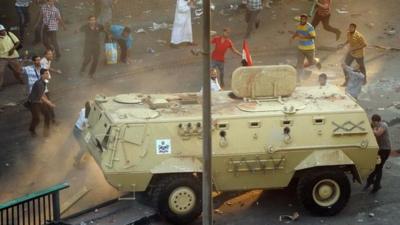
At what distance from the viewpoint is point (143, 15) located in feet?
80.8

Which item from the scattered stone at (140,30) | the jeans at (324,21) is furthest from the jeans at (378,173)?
the scattered stone at (140,30)

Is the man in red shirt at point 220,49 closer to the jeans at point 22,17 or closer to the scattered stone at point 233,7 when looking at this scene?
the jeans at point 22,17

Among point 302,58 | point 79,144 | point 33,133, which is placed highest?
point 302,58

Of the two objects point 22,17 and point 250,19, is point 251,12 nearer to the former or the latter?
point 250,19

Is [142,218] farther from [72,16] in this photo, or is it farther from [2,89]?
[72,16]

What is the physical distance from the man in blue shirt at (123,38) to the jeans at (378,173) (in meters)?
9.00

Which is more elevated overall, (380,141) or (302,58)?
(302,58)

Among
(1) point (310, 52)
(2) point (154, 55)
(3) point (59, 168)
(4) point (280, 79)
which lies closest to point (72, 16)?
(2) point (154, 55)

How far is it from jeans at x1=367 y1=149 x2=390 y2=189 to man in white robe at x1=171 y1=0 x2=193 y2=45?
30.6ft

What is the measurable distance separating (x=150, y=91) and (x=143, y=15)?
6.04 metres

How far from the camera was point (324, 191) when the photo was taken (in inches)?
512

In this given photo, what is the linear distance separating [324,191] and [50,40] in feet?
35.1

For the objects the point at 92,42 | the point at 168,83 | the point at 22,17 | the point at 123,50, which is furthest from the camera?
the point at 22,17

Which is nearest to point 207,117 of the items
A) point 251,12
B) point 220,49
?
point 220,49
